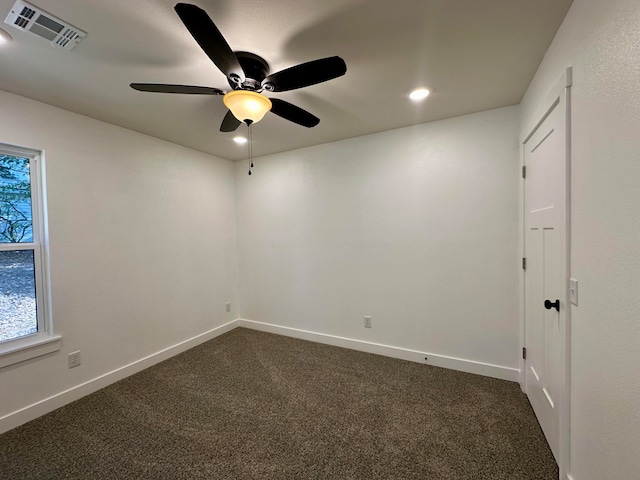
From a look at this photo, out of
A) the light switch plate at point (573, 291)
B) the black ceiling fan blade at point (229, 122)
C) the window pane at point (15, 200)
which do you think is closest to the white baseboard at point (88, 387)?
the window pane at point (15, 200)

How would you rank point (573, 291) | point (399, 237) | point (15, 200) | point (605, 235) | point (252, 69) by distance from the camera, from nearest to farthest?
point (605, 235), point (573, 291), point (252, 69), point (15, 200), point (399, 237)

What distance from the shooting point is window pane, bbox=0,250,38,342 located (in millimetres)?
2053

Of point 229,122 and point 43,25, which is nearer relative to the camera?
point 43,25

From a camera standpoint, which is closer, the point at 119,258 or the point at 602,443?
the point at 602,443

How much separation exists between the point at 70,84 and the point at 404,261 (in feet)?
10.1

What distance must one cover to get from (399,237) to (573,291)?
164cm

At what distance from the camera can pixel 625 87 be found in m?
0.93

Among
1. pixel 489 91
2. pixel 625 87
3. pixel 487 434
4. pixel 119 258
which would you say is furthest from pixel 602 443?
pixel 119 258

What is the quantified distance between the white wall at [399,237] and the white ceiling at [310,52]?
53 cm

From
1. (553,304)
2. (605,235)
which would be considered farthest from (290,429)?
(605,235)

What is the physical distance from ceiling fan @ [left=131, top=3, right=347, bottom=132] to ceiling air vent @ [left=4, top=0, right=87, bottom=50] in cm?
35

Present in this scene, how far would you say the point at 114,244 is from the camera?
261 centimetres

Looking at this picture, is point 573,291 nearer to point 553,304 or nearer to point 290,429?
point 553,304

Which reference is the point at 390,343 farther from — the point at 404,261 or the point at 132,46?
the point at 132,46
